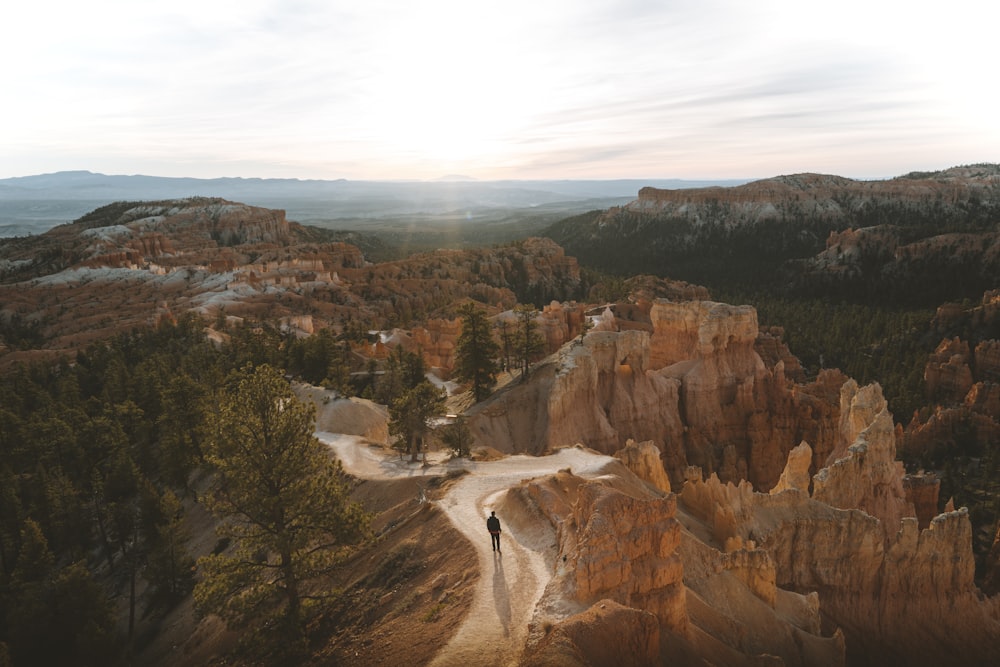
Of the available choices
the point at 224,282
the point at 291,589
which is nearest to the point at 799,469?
the point at 291,589

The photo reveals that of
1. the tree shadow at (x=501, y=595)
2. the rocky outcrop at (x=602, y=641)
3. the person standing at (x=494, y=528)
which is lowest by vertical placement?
Result: the tree shadow at (x=501, y=595)

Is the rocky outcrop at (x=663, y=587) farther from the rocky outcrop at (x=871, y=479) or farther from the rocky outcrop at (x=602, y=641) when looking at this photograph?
the rocky outcrop at (x=871, y=479)

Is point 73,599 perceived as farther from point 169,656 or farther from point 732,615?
point 732,615

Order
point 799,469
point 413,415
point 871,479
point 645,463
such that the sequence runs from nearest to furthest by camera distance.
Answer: point 645,463 → point 871,479 → point 799,469 → point 413,415

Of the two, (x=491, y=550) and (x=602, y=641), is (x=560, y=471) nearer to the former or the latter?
(x=491, y=550)

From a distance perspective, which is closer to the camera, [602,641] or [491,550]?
[602,641]

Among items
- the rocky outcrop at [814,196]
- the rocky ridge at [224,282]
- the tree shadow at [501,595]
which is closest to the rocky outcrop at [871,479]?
the tree shadow at [501,595]

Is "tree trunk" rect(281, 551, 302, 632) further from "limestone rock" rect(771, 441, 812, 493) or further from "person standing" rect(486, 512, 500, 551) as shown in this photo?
"limestone rock" rect(771, 441, 812, 493)
